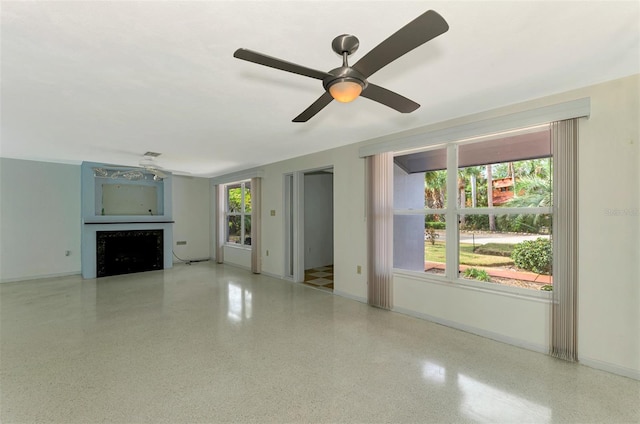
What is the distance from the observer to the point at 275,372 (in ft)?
7.53

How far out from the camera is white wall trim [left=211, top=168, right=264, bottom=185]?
6142 millimetres

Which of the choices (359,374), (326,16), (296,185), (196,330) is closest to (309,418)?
(359,374)

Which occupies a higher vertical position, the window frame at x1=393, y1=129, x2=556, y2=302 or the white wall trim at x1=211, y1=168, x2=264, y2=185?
the white wall trim at x1=211, y1=168, x2=264, y2=185

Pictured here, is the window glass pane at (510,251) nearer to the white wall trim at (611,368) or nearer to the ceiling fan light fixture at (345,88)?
the white wall trim at (611,368)

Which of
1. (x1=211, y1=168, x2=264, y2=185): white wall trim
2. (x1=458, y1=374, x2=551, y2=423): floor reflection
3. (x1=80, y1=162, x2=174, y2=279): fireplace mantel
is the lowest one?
(x1=458, y1=374, x2=551, y2=423): floor reflection

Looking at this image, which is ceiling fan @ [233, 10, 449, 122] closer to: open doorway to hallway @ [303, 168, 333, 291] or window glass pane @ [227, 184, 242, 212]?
open doorway to hallway @ [303, 168, 333, 291]

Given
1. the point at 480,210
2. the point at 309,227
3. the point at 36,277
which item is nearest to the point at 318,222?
the point at 309,227

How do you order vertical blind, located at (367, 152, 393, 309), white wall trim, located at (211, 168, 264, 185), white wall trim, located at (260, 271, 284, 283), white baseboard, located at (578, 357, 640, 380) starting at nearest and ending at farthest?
white baseboard, located at (578, 357, 640, 380) < vertical blind, located at (367, 152, 393, 309) < white wall trim, located at (260, 271, 284, 283) < white wall trim, located at (211, 168, 264, 185)

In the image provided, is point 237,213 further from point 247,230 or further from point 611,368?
point 611,368

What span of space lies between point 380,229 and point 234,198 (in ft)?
16.0

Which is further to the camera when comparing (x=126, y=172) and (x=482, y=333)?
(x=126, y=172)

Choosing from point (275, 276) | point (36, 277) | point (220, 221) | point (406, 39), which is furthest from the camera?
point (220, 221)

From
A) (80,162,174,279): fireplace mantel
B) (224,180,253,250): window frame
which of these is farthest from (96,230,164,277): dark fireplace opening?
(224,180,253,250): window frame

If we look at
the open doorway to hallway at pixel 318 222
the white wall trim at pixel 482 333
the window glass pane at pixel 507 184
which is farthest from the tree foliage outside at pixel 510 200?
the open doorway to hallway at pixel 318 222
